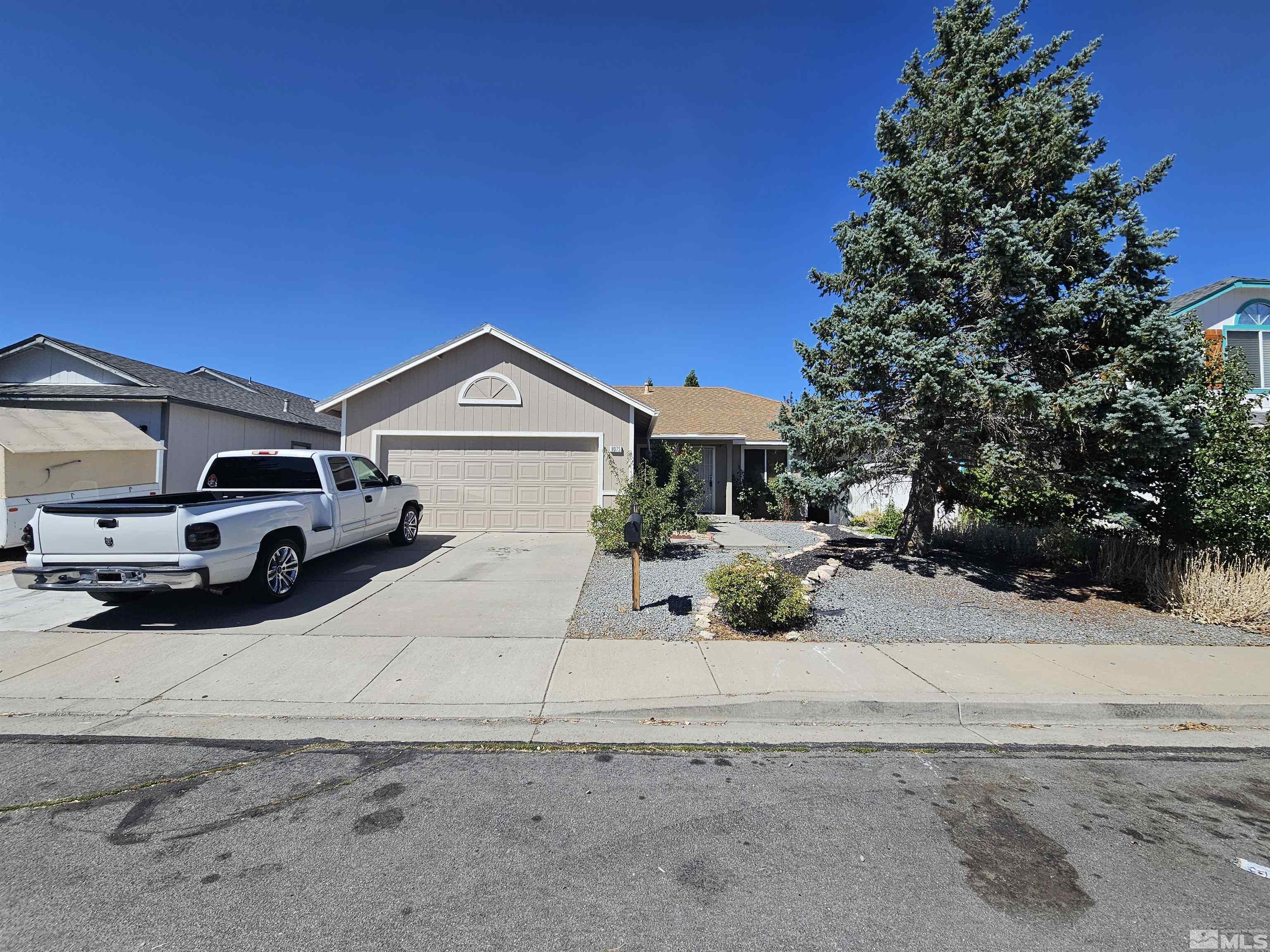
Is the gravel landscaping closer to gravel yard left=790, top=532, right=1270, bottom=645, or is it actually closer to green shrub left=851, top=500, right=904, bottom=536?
gravel yard left=790, top=532, right=1270, bottom=645

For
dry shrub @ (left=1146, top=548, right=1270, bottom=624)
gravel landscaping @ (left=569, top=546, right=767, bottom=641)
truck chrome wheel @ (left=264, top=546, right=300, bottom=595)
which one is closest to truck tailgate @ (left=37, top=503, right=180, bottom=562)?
truck chrome wheel @ (left=264, top=546, right=300, bottom=595)

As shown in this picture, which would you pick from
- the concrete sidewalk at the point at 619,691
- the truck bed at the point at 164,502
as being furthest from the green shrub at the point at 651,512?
the truck bed at the point at 164,502

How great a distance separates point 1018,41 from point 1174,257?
13.1ft

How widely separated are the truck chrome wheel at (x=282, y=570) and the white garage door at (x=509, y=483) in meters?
6.12

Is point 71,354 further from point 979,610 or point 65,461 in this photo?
point 979,610

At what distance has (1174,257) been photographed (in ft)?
24.3

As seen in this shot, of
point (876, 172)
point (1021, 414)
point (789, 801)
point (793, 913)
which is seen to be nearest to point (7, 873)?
point (793, 913)

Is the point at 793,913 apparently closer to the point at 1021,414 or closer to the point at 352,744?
the point at 352,744

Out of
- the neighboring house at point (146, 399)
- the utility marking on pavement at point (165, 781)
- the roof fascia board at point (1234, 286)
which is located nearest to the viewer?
the utility marking on pavement at point (165, 781)

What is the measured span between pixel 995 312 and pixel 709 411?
1298 cm

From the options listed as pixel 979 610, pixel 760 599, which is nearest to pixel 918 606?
pixel 979 610

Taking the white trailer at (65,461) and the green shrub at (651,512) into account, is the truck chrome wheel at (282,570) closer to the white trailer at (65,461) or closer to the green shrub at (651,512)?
the white trailer at (65,461)

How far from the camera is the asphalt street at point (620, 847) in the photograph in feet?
7.75

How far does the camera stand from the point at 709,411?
21.0m
